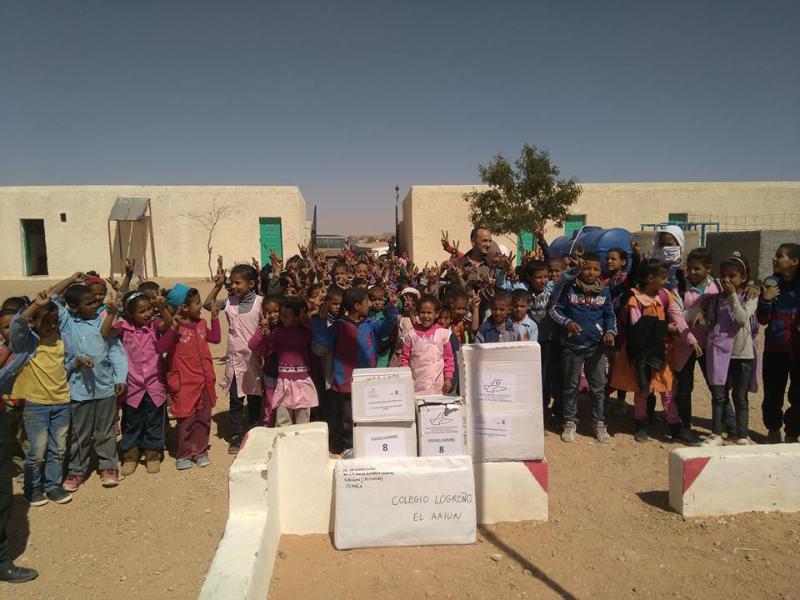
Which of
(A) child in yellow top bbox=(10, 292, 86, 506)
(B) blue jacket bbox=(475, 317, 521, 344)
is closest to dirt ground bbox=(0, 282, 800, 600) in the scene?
(A) child in yellow top bbox=(10, 292, 86, 506)

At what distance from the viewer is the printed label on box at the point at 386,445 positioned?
3053 millimetres

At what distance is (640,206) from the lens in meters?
21.4

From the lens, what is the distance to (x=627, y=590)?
257 centimetres

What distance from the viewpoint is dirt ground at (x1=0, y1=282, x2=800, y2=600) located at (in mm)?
2619

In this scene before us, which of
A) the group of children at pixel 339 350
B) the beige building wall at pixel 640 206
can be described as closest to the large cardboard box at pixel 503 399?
the group of children at pixel 339 350

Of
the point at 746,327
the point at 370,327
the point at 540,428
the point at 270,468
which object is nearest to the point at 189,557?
the point at 270,468

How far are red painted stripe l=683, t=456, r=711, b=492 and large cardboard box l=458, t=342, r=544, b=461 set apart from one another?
0.92 m

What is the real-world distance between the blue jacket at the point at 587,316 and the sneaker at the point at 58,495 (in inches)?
158

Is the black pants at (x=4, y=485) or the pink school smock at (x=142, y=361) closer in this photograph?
the black pants at (x=4, y=485)

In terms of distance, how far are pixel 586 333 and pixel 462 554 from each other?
227 cm

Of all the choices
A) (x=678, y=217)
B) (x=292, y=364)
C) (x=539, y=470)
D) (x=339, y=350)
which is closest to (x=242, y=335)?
(x=292, y=364)

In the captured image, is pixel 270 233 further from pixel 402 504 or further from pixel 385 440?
pixel 402 504

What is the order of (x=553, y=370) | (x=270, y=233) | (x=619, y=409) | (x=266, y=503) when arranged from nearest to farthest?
(x=266, y=503) → (x=553, y=370) → (x=619, y=409) → (x=270, y=233)

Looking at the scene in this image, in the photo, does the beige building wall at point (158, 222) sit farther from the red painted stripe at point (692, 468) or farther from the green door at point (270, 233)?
the red painted stripe at point (692, 468)
